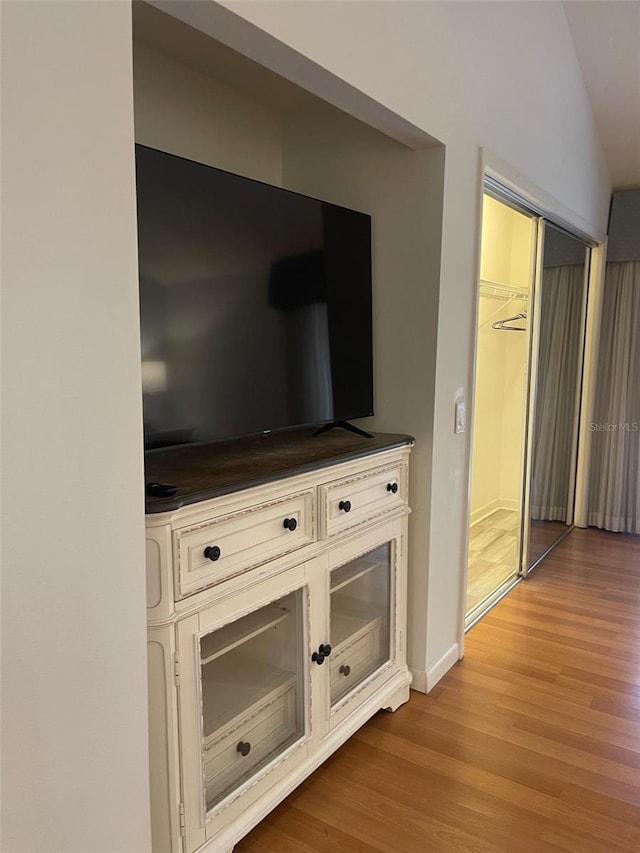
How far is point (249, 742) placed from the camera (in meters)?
1.76

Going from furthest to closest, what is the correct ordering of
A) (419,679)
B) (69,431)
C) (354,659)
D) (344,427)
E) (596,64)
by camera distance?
(596,64), (419,679), (344,427), (354,659), (69,431)

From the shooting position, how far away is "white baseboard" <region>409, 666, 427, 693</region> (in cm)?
248

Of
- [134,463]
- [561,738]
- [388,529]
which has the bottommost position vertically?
[561,738]

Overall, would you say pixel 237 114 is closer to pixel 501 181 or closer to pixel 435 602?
pixel 501 181

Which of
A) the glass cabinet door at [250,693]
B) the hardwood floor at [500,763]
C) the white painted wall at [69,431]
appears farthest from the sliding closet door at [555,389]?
the white painted wall at [69,431]

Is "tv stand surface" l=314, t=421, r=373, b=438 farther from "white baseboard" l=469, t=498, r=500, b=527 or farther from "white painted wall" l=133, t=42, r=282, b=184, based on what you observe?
"white baseboard" l=469, t=498, r=500, b=527

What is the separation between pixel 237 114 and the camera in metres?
2.31

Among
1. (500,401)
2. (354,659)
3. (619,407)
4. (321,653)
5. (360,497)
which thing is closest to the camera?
(321,653)

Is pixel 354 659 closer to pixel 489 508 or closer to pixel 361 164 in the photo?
pixel 361 164

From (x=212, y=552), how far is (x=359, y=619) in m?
0.92

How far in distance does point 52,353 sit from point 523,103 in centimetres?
260

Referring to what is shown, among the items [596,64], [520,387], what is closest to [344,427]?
[520,387]

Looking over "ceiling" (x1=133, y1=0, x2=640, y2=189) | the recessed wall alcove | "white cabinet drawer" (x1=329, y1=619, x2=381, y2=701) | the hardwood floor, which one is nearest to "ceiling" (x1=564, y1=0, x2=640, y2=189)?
"ceiling" (x1=133, y1=0, x2=640, y2=189)

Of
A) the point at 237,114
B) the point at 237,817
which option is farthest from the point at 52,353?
the point at 237,114
